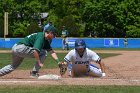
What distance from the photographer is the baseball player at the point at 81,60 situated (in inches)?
404

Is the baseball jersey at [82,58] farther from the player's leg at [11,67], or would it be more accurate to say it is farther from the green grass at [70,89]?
the green grass at [70,89]

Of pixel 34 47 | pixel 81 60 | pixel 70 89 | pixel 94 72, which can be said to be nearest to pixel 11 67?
pixel 34 47

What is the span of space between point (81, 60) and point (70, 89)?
2212 mm

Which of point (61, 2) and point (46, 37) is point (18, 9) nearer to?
point (61, 2)

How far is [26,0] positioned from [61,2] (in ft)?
15.4

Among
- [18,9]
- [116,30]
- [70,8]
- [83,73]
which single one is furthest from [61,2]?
[83,73]

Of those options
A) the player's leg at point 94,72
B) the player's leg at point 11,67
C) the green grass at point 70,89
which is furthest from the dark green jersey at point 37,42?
the green grass at point 70,89

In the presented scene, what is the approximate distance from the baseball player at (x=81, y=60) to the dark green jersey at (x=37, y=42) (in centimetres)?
61

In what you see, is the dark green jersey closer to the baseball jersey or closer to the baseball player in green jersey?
the baseball player in green jersey

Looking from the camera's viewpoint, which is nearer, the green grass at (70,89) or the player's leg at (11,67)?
the green grass at (70,89)

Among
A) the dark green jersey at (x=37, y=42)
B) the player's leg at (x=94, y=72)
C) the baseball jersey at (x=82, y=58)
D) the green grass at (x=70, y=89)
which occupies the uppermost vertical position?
the dark green jersey at (x=37, y=42)

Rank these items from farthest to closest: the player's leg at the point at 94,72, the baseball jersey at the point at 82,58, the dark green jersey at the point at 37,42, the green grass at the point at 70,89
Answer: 1. the player's leg at the point at 94,72
2. the baseball jersey at the point at 82,58
3. the dark green jersey at the point at 37,42
4. the green grass at the point at 70,89

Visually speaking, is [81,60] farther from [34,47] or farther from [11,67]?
[11,67]

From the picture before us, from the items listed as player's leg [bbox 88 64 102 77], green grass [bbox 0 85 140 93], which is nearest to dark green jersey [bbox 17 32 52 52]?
player's leg [bbox 88 64 102 77]
